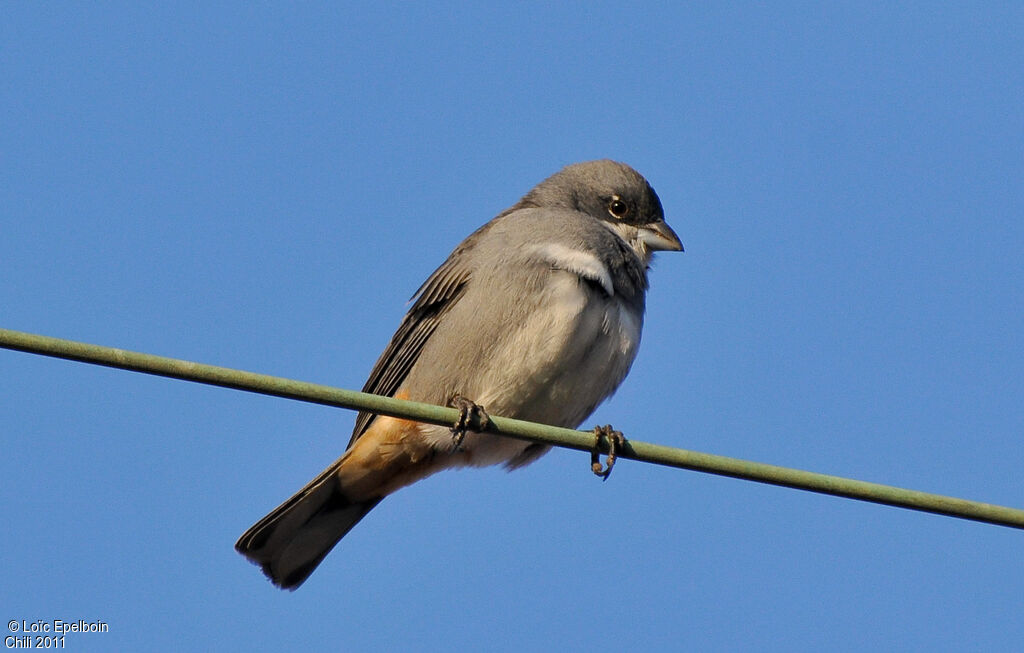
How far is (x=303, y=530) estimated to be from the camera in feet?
24.8

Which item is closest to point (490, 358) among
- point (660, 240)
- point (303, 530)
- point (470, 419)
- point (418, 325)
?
point (418, 325)

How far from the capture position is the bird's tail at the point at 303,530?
7422 millimetres

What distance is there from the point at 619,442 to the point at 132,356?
2817 millimetres

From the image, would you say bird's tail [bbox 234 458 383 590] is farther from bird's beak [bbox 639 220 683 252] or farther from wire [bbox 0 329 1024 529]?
wire [bbox 0 329 1024 529]

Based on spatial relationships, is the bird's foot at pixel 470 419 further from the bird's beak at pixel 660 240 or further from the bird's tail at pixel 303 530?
the bird's beak at pixel 660 240

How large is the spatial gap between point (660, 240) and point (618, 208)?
0.42 metres

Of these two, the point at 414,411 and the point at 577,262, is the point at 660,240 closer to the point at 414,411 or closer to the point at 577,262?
the point at 577,262

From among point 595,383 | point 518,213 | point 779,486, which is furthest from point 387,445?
point 779,486

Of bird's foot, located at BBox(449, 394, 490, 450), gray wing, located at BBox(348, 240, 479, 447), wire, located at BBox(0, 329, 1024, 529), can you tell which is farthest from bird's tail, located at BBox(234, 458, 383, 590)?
wire, located at BBox(0, 329, 1024, 529)

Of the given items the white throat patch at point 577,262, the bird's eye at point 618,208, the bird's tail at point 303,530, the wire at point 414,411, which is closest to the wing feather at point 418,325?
the bird's tail at point 303,530

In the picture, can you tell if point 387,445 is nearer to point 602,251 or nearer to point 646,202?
point 602,251

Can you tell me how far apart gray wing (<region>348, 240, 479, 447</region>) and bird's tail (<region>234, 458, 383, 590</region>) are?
0.35 meters

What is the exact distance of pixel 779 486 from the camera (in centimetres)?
443

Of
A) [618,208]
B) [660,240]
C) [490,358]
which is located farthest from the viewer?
[618,208]
